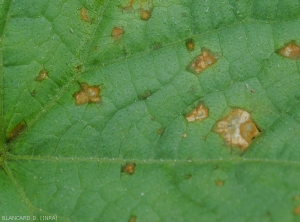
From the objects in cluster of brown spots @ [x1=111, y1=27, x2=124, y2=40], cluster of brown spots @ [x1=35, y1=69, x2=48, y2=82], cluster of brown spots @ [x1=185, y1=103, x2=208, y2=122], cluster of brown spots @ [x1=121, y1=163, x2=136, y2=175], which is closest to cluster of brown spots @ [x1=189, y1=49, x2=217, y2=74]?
cluster of brown spots @ [x1=185, y1=103, x2=208, y2=122]

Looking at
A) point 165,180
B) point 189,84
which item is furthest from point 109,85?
point 165,180

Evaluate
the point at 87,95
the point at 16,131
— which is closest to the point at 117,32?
the point at 87,95

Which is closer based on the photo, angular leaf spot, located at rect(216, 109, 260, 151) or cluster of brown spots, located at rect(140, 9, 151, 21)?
angular leaf spot, located at rect(216, 109, 260, 151)

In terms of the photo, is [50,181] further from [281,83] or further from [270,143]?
[281,83]

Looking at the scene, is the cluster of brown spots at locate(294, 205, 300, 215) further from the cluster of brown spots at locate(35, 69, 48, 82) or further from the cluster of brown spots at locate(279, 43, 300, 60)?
the cluster of brown spots at locate(35, 69, 48, 82)

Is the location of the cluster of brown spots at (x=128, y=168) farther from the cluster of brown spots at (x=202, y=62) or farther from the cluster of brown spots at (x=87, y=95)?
the cluster of brown spots at (x=202, y=62)

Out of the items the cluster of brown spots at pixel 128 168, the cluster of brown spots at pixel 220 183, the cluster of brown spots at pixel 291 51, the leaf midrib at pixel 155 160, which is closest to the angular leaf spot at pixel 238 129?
the leaf midrib at pixel 155 160
